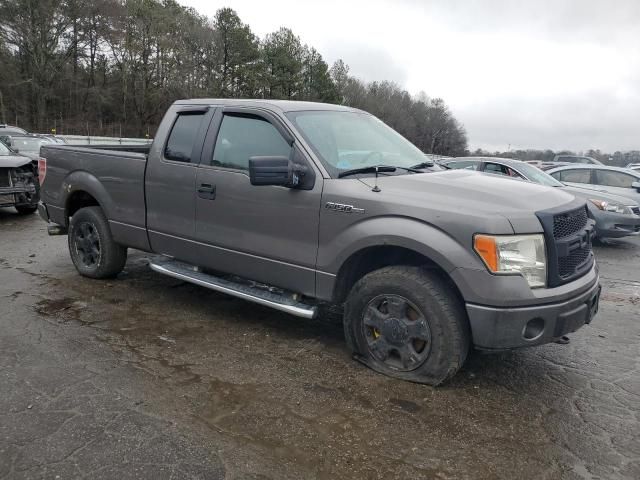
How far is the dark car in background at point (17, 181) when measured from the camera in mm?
9641

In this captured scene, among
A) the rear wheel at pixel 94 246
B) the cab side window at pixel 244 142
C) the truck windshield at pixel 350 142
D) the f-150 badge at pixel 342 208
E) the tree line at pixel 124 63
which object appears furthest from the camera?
the tree line at pixel 124 63

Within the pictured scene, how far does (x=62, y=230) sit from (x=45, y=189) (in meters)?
0.52

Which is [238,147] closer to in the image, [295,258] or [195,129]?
[195,129]

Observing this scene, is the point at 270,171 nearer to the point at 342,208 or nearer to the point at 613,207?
the point at 342,208

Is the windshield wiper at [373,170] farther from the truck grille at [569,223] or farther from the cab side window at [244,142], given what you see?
the truck grille at [569,223]

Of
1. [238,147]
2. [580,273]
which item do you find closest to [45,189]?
[238,147]

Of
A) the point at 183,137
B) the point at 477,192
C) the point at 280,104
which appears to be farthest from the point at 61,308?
the point at 477,192

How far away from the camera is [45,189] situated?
605 cm

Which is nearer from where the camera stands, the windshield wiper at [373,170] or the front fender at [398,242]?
the front fender at [398,242]

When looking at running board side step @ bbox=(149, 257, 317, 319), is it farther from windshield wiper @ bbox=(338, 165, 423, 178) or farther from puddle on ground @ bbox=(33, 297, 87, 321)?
windshield wiper @ bbox=(338, 165, 423, 178)

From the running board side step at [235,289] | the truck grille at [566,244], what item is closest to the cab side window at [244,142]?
the running board side step at [235,289]

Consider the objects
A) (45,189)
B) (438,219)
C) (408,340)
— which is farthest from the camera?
(45,189)

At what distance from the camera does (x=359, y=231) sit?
356cm

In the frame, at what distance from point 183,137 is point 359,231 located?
84.6 inches
